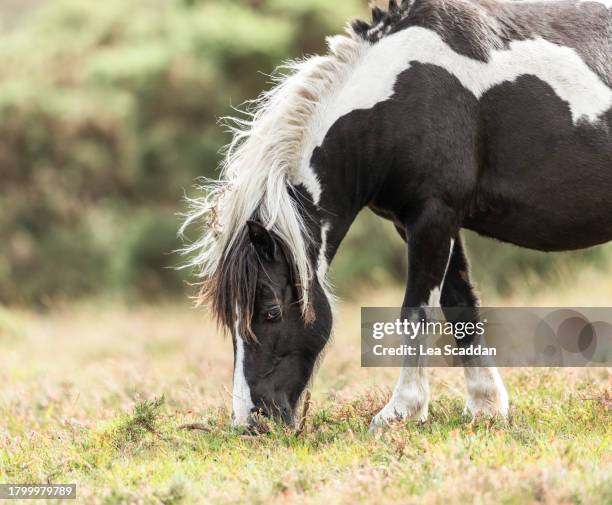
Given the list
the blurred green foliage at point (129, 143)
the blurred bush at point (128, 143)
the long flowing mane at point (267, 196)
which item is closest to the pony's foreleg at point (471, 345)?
the long flowing mane at point (267, 196)

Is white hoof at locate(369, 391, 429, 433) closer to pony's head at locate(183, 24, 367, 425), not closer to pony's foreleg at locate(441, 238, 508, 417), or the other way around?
pony's foreleg at locate(441, 238, 508, 417)

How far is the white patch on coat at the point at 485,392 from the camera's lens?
5008 mm

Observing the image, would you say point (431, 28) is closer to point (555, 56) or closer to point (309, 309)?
point (555, 56)

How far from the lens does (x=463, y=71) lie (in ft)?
15.8

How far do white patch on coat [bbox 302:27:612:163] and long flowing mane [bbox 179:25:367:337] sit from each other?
82 mm

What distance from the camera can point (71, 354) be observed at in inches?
388

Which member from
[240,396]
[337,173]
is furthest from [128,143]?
[240,396]

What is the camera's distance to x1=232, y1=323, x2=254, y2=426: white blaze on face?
179 inches

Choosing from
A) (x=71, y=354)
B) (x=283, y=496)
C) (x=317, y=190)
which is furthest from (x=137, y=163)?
(x=283, y=496)

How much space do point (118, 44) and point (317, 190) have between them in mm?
19622

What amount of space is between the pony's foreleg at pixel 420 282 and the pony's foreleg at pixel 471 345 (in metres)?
0.38

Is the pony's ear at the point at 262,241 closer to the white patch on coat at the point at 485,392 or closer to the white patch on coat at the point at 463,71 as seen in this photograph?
the white patch on coat at the point at 463,71

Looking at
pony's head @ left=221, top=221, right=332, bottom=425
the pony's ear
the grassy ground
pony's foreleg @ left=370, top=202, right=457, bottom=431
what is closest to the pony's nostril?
pony's head @ left=221, top=221, right=332, bottom=425

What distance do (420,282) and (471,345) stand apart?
0.63 meters
